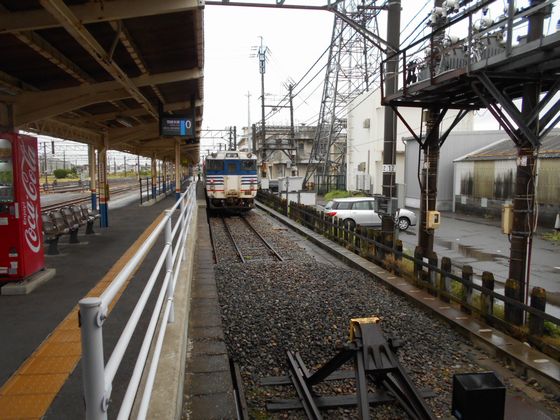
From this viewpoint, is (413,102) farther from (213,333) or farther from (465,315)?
(213,333)

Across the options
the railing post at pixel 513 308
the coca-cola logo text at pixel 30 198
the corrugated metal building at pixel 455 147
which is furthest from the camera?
the corrugated metal building at pixel 455 147

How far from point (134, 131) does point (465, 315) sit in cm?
1147

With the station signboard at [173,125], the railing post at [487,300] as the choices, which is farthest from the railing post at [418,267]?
the station signboard at [173,125]

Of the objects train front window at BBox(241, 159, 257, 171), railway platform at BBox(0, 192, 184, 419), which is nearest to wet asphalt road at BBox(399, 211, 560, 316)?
railway platform at BBox(0, 192, 184, 419)

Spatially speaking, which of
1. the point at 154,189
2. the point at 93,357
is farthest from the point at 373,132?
the point at 93,357

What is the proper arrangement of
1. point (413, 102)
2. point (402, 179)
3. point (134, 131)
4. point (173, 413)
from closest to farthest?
1. point (173, 413)
2. point (413, 102)
3. point (134, 131)
4. point (402, 179)

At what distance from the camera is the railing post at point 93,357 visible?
4.62ft

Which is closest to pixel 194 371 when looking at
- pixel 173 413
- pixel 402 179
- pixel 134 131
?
pixel 173 413

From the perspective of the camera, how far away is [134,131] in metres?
14.4

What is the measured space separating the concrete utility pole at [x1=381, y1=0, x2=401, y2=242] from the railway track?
3248mm

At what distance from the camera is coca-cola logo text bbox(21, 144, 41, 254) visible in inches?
223

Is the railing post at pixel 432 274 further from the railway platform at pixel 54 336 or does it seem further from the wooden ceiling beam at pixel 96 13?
the wooden ceiling beam at pixel 96 13

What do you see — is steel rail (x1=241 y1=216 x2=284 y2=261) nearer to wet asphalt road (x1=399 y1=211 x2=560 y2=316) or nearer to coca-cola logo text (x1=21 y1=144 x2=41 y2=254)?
wet asphalt road (x1=399 y1=211 x2=560 y2=316)

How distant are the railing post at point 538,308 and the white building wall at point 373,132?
24.8 metres
